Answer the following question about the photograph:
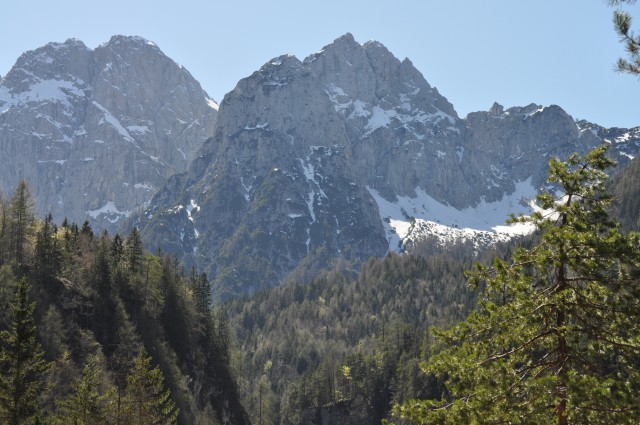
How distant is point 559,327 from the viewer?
57.1ft

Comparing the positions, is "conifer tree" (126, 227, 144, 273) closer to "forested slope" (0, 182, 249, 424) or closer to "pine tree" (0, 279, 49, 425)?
"forested slope" (0, 182, 249, 424)

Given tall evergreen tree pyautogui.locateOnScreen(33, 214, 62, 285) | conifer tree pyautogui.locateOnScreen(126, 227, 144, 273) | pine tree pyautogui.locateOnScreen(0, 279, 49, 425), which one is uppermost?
conifer tree pyautogui.locateOnScreen(126, 227, 144, 273)

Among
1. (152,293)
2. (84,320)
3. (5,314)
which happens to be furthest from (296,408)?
(5,314)

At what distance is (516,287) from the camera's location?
17953 millimetres

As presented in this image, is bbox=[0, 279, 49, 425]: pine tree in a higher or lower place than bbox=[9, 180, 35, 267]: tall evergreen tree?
lower

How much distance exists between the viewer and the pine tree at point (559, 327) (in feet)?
55.5

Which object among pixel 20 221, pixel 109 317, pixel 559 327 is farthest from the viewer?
pixel 20 221

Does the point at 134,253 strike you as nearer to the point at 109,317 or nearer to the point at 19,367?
the point at 109,317

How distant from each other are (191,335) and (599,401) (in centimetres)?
9437

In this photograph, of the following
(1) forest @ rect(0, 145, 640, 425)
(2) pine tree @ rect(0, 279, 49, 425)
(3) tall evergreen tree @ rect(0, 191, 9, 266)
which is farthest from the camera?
(3) tall evergreen tree @ rect(0, 191, 9, 266)

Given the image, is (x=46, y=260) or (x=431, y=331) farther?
(x=46, y=260)

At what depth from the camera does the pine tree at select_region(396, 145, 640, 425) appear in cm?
1692

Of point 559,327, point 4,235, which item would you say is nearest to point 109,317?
point 4,235

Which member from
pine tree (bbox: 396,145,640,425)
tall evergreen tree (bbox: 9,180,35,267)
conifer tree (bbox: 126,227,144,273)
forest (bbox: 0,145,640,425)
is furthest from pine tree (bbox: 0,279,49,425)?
conifer tree (bbox: 126,227,144,273)
